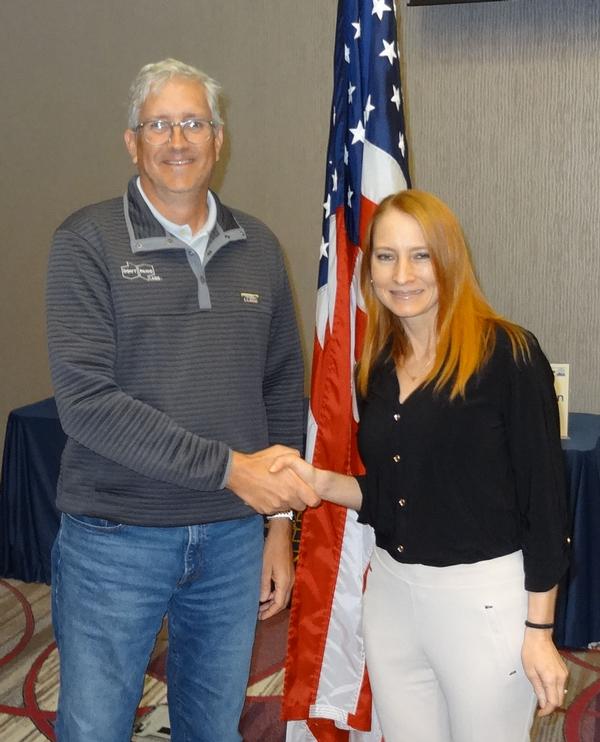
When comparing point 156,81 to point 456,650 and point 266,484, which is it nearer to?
point 266,484

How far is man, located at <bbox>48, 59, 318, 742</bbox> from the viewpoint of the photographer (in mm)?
1678

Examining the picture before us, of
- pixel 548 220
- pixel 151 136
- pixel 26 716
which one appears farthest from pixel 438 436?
pixel 548 220

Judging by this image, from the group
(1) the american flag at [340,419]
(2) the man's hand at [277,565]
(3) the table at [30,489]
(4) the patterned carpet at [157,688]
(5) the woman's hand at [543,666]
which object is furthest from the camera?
(3) the table at [30,489]

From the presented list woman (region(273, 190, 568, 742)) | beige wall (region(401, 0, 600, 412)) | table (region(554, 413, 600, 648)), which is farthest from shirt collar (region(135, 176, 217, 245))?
beige wall (region(401, 0, 600, 412))

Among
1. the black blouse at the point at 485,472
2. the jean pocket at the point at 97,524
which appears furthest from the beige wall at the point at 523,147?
the jean pocket at the point at 97,524

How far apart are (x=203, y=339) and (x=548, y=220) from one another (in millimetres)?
2399

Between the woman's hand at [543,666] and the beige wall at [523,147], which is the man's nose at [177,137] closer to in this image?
the woman's hand at [543,666]

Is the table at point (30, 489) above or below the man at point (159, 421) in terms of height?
below

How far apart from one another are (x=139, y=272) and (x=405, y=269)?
50cm

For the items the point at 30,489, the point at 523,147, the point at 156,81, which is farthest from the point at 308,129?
the point at 156,81

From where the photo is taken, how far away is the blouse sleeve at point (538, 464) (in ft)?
5.27

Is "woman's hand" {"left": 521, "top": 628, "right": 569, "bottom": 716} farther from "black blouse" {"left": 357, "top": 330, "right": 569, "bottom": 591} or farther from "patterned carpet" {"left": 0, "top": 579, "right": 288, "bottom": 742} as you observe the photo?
"patterned carpet" {"left": 0, "top": 579, "right": 288, "bottom": 742}

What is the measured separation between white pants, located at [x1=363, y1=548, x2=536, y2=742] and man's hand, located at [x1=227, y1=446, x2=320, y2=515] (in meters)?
0.24

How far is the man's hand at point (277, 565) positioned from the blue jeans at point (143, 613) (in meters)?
0.11
